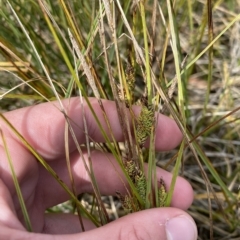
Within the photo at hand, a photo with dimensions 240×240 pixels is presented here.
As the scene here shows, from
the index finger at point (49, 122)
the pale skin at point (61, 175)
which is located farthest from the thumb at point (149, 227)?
the index finger at point (49, 122)

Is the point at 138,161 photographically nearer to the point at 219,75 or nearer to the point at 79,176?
the point at 79,176

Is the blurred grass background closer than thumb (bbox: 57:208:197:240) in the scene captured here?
No

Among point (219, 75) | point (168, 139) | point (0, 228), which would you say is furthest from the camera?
point (219, 75)

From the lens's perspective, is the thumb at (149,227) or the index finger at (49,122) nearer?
the thumb at (149,227)

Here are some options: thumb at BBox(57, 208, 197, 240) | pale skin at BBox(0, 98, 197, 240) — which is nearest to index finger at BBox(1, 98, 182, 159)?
pale skin at BBox(0, 98, 197, 240)

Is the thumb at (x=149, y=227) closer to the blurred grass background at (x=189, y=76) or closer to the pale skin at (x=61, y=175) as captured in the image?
the pale skin at (x=61, y=175)

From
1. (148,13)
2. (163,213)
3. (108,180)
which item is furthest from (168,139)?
(148,13)

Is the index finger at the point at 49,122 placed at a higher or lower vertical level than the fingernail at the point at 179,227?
higher

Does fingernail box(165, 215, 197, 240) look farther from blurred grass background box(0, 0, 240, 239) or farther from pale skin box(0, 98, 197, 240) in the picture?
blurred grass background box(0, 0, 240, 239)
